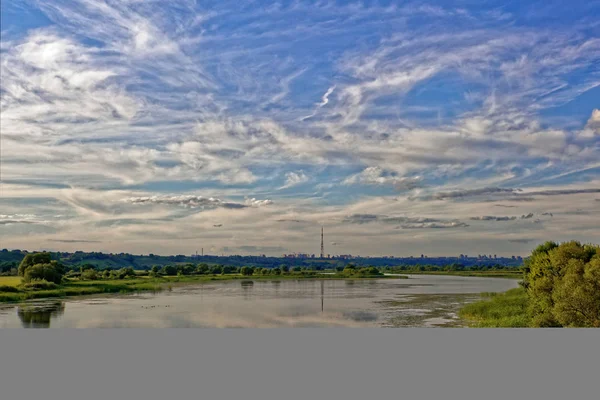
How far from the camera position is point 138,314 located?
36.2 meters

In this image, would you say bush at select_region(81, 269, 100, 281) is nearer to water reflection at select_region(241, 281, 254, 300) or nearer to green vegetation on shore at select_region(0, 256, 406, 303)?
green vegetation on shore at select_region(0, 256, 406, 303)

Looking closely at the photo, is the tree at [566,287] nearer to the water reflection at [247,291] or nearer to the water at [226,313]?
the water at [226,313]

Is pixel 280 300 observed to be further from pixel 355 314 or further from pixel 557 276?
pixel 557 276

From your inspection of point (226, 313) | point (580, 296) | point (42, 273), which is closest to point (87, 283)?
point (42, 273)

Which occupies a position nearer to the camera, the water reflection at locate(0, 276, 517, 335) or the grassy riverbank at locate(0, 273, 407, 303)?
the water reflection at locate(0, 276, 517, 335)

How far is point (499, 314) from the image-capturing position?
30312mm

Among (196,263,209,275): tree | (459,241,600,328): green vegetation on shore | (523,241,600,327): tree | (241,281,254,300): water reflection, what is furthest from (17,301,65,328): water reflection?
(196,263,209,275): tree

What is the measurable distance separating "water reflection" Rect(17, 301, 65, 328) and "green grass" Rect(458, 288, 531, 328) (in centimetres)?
2380

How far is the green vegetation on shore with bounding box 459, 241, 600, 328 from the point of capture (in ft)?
68.0

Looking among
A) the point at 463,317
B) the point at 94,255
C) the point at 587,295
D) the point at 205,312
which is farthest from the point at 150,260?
the point at 587,295

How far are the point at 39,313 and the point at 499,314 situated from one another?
94.7 feet

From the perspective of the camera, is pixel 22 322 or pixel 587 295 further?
pixel 22 322

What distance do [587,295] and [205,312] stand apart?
24556 mm

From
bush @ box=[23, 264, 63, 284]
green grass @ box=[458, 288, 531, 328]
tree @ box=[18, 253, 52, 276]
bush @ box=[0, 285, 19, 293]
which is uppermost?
tree @ box=[18, 253, 52, 276]
